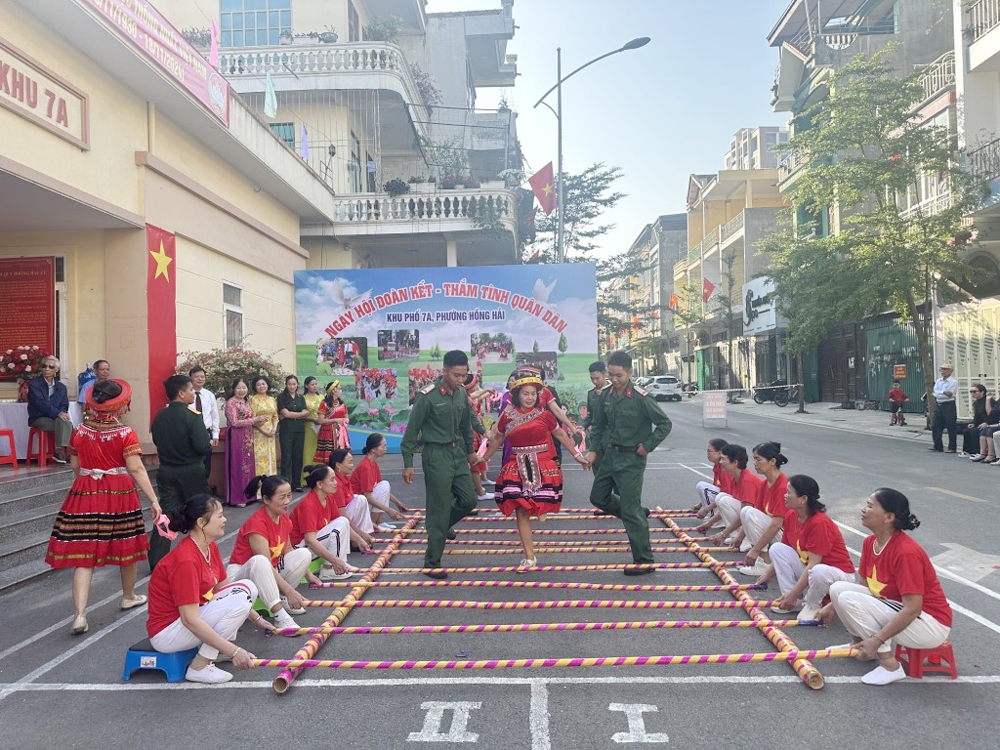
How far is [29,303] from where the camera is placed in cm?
1060

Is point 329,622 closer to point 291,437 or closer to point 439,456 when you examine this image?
point 439,456

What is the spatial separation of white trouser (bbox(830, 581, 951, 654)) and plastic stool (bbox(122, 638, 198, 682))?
381cm

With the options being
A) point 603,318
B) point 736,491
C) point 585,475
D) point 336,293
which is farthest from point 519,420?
point 603,318

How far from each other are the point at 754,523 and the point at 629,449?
3.98ft

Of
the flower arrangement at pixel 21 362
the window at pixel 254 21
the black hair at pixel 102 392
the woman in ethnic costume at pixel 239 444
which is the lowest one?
the woman in ethnic costume at pixel 239 444

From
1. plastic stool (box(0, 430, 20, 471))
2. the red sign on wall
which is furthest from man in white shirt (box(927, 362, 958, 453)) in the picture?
the red sign on wall

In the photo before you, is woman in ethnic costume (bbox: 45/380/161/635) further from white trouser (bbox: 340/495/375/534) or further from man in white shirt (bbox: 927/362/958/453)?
man in white shirt (bbox: 927/362/958/453)

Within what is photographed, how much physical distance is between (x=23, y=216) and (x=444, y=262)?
15095 mm

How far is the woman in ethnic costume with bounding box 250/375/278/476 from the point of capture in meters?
10.2

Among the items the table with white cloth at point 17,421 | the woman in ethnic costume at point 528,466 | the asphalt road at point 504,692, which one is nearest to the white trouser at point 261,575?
the asphalt road at point 504,692

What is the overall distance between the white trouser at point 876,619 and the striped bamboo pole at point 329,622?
123 inches

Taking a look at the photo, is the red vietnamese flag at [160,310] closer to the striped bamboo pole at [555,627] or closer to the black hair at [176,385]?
the black hair at [176,385]

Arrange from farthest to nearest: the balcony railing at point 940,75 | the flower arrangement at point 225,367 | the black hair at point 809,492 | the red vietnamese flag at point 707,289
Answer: the red vietnamese flag at point 707,289
the balcony railing at point 940,75
the flower arrangement at point 225,367
the black hair at point 809,492

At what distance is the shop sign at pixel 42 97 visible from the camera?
27.0 ft
